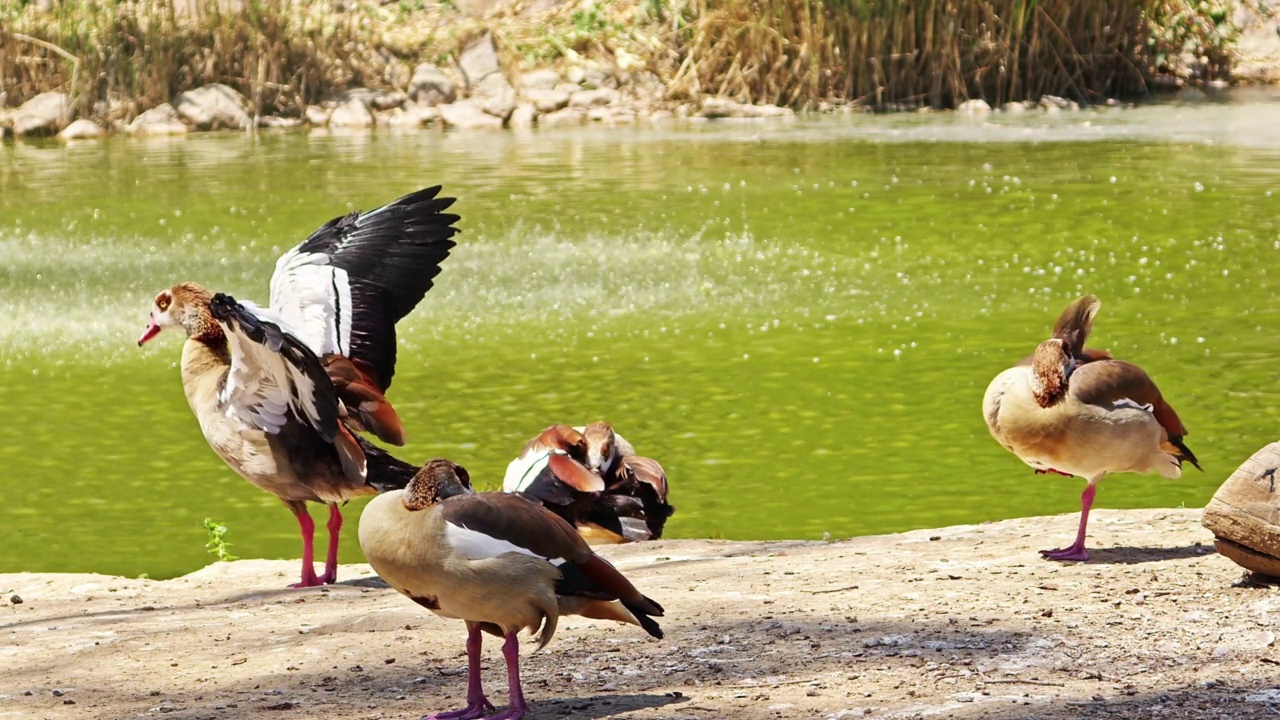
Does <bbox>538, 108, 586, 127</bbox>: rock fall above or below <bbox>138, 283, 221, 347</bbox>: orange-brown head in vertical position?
below

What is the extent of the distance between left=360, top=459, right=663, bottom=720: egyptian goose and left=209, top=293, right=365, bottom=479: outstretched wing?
1.48 metres

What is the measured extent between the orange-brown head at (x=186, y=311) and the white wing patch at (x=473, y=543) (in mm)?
2720

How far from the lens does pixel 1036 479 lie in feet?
26.3

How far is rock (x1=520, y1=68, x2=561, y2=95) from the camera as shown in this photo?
24.6 m

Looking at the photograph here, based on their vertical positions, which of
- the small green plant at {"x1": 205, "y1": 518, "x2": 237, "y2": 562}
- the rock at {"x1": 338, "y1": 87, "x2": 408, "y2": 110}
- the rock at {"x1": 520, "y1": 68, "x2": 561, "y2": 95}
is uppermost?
the rock at {"x1": 520, "y1": 68, "x2": 561, "y2": 95}

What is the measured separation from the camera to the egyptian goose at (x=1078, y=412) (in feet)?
18.1

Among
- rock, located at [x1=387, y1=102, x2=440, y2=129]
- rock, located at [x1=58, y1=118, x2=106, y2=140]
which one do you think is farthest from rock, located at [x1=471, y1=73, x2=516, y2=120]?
rock, located at [x1=58, y1=118, x2=106, y2=140]

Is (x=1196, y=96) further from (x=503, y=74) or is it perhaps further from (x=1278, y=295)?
(x=1278, y=295)

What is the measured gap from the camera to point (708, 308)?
11648mm

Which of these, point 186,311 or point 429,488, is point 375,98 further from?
point 429,488

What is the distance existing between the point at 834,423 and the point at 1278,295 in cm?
420

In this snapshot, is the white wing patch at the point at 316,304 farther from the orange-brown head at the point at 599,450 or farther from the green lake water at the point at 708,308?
the green lake water at the point at 708,308

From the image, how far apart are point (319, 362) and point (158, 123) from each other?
18.8 meters

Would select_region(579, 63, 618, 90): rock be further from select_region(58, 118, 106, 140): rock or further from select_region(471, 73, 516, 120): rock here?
select_region(58, 118, 106, 140): rock
